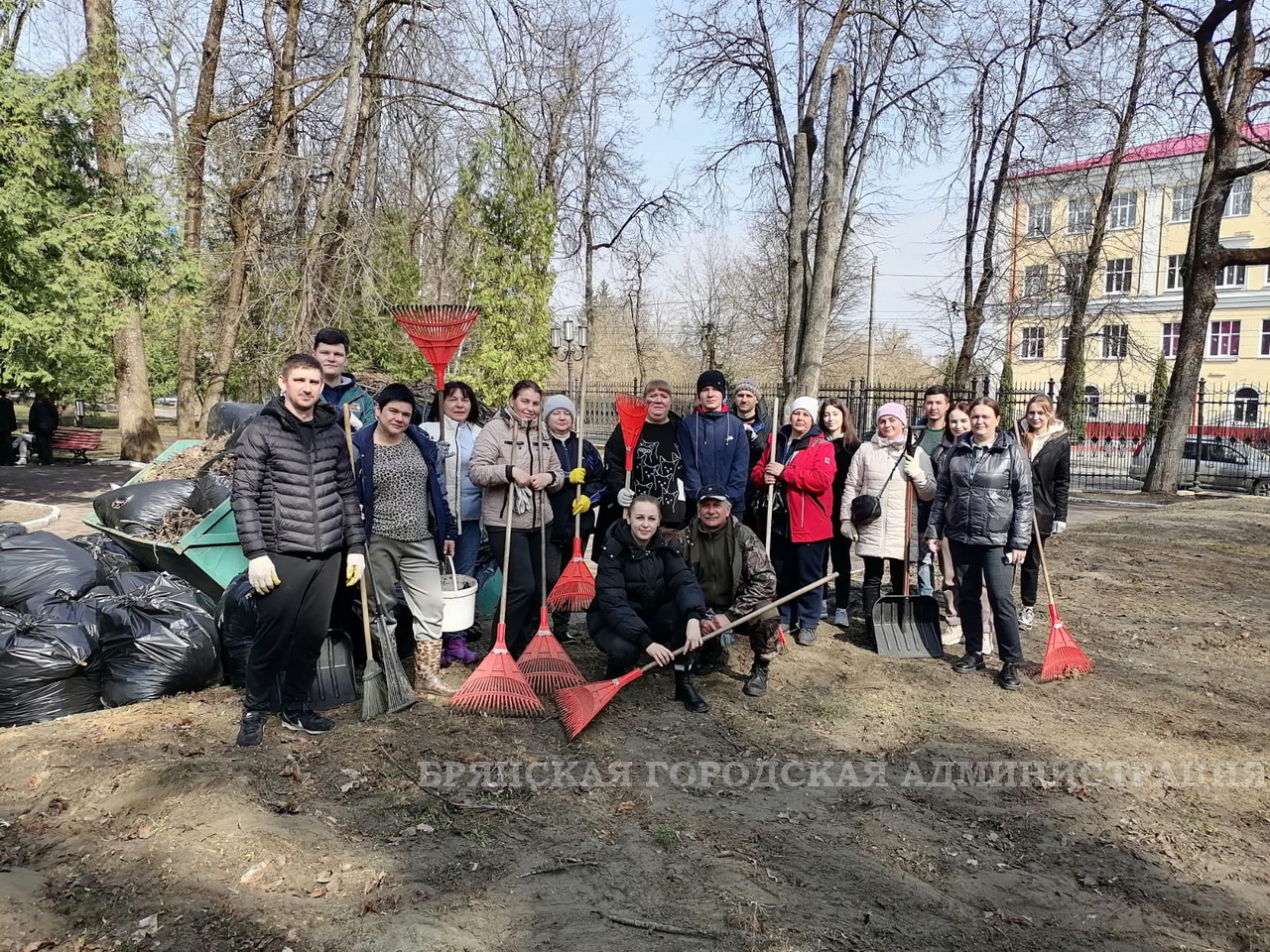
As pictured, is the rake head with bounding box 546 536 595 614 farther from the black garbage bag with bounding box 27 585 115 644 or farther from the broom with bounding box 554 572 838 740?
the black garbage bag with bounding box 27 585 115 644

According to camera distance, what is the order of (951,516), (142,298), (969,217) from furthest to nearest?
1. (969,217)
2. (142,298)
3. (951,516)

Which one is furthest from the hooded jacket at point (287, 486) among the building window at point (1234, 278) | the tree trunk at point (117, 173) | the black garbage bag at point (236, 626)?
the building window at point (1234, 278)

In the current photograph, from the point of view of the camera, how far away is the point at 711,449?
18.6ft

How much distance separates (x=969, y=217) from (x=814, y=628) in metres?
18.0

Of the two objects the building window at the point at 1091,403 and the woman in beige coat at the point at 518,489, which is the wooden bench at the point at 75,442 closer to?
the woman in beige coat at the point at 518,489

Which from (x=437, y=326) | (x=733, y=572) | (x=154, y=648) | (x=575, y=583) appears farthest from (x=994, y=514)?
(x=154, y=648)

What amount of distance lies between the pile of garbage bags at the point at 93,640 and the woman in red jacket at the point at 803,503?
11.4ft

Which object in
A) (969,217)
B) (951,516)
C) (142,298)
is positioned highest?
(969,217)

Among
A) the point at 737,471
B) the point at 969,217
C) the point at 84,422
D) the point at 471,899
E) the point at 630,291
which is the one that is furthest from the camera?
the point at 630,291

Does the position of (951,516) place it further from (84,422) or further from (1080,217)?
(84,422)

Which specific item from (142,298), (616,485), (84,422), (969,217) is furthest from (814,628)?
(84,422)

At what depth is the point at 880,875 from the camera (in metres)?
3.13

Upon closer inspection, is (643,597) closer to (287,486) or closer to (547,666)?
(547,666)

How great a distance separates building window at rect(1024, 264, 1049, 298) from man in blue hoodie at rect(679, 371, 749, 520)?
1635 centimetres
